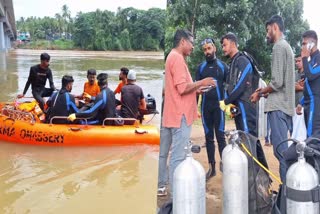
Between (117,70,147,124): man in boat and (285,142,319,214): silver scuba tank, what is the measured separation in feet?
10.5

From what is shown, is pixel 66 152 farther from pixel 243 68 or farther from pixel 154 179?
pixel 243 68

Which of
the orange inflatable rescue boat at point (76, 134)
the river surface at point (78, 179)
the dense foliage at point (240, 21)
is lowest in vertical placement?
the river surface at point (78, 179)

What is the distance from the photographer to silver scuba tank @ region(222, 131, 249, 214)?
2.42 m

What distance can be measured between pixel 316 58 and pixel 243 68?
1.81 feet

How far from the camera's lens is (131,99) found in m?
5.40

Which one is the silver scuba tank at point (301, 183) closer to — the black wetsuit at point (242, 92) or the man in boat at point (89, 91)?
the black wetsuit at point (242, 92)

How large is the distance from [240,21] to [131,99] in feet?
6.14

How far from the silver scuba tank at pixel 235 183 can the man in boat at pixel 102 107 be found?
2958 mm

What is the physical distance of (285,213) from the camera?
2398 millimetres

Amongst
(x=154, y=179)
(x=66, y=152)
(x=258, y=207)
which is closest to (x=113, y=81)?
(x=66, y=152)

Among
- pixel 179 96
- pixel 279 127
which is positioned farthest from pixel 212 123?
pixel 179 96

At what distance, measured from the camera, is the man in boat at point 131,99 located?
526 cm

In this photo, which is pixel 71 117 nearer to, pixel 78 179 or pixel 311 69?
pixel 78 179

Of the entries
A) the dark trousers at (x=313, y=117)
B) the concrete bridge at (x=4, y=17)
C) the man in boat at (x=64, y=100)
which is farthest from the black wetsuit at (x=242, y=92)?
the concrete bridge at (x=4, y=17)
